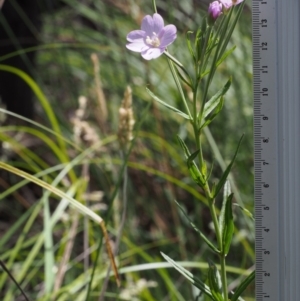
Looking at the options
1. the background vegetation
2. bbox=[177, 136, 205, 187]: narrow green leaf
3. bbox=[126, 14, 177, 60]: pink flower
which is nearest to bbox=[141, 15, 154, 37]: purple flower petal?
bbox=[126, 14, 177, 60]: pink flower

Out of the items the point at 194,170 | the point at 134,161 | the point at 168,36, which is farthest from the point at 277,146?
the point at 134,161

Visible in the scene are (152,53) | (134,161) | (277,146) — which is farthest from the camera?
(134,161)

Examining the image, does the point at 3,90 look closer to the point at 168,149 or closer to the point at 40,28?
the point at 40,28

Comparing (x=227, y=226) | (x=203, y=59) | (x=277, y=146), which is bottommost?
(x=227, y=226)

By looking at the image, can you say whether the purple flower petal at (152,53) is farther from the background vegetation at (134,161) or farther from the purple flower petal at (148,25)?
the background vegetation at (134,161)

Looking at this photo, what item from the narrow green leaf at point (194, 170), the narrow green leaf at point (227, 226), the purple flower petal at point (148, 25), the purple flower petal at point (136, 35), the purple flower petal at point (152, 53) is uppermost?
the purple flower petal at point (148, 25)

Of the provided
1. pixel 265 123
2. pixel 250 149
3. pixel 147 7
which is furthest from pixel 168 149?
pixel 265 123

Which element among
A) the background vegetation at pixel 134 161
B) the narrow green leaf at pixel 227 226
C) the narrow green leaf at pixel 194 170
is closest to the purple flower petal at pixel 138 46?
the narrow green leaf at pixel 194 170

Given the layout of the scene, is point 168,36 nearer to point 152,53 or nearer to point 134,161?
point 152,53
